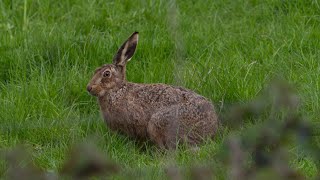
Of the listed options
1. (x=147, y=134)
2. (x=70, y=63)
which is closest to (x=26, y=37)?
(x=70, y=63)

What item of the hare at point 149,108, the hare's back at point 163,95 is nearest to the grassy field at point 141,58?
the hare at point 149,108

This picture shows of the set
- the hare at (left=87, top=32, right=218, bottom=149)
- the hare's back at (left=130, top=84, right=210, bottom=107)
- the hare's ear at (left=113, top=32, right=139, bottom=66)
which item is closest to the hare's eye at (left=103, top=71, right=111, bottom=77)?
the hare at (left=87, top=32, right=218, bottom=149)

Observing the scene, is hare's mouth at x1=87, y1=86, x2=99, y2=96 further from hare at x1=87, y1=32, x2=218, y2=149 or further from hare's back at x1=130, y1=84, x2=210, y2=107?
hare's back at x1=130, y1=84, x2=210, y2=107

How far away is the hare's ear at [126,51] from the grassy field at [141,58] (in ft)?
0.96

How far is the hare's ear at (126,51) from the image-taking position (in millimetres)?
6980

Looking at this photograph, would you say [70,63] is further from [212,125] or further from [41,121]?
[212,125]

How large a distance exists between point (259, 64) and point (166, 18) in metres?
1.19

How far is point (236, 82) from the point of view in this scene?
6.76m

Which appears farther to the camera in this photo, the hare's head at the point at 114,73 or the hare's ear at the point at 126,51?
the hare's ear at the point at 126,51

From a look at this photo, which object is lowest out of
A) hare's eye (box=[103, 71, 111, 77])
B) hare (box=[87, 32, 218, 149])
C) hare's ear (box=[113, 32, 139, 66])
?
hare (box=[87, 32, 218, 149])

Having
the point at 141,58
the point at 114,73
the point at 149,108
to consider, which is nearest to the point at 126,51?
the point at 114,73

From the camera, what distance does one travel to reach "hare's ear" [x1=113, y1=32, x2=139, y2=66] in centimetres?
698

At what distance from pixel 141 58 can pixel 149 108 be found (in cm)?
90

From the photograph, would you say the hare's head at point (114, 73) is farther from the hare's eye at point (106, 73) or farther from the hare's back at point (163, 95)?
the hare's back at point (163, 95)
